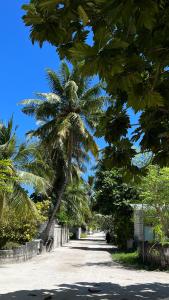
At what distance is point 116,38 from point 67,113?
25703 mm

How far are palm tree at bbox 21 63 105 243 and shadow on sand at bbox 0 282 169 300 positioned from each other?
14808mm

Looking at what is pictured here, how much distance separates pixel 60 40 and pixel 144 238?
23.6 m

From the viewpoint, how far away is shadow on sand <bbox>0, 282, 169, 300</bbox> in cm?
1078

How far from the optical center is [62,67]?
29797 mm

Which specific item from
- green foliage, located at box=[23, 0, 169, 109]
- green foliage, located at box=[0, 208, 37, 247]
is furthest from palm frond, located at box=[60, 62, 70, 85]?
green foliage, located at box=[23, 0, 169, 109]

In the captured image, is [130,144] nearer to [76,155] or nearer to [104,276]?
[104,276]

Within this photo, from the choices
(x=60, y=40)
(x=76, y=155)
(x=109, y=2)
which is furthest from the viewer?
(x=76, y=155)

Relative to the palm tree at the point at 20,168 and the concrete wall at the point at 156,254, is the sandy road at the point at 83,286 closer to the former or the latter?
the concrete wall at the point at 156,254

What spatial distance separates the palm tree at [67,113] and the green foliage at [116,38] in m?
23.1

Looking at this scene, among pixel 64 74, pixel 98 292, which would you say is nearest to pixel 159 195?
pixel 98 292

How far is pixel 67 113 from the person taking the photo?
2872cm

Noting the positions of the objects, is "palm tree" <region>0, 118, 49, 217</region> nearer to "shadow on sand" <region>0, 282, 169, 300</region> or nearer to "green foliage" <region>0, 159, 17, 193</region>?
"green foliage" <region>0, 159, 17, 193</region>

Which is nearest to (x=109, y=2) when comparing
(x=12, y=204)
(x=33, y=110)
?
(x=12, y=204)

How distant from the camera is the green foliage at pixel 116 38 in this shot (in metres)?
2.89
